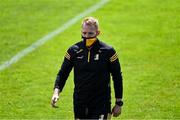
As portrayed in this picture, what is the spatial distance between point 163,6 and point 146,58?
7641 millimetres

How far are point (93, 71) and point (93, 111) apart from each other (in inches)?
24.1

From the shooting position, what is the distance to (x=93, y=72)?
10.0 meters

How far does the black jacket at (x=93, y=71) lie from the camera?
32.9ft

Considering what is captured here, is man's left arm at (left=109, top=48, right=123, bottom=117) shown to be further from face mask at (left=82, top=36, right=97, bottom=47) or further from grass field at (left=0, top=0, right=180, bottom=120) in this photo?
grass field at (left=0, top=0, right=180, bottom=120)

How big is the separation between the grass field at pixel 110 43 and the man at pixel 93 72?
377 cm

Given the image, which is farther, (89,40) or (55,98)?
(55,98)

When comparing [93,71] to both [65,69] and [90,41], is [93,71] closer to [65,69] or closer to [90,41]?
Answer: [90,41]

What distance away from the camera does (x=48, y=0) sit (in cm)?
2720

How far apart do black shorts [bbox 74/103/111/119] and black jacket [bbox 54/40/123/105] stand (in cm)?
8

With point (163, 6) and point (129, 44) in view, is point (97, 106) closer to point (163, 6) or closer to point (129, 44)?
point (129, 44)

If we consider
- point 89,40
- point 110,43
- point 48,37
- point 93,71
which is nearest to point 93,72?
point 93,71

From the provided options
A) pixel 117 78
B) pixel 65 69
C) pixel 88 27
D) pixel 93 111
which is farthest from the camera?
pixel 65 69

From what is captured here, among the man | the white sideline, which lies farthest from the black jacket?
the white sideline

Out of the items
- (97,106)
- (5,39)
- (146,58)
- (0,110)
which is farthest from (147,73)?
(97,106)
